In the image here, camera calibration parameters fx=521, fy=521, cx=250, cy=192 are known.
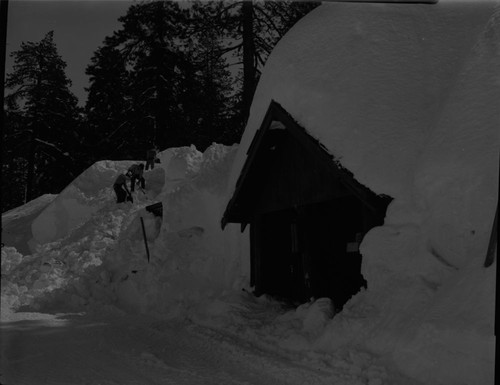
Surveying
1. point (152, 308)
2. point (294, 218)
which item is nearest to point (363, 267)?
point (294, 218)

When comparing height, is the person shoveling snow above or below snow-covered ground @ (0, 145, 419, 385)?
above

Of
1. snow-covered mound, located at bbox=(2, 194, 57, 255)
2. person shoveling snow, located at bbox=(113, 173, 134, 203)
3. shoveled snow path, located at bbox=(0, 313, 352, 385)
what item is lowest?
shoveled snow path, located at bbox=(0, 313, 352, 385)

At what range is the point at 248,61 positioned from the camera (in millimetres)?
10023

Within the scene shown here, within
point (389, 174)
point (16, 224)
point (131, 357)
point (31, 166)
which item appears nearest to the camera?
point (31, 166)

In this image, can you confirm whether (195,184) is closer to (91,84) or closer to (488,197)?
(488,197)

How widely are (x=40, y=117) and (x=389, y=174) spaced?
4766mm

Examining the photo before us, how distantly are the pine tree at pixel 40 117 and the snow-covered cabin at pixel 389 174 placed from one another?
3.16m

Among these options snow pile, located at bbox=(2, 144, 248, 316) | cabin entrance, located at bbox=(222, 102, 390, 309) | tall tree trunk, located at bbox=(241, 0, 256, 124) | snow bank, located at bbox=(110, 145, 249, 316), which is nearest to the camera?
tall tree trunk, located at bbox=(241, 0, 256, 124)

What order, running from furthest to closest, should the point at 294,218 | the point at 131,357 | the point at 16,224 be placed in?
1. the point at 294,218
2. the point at 131,357
3. the point at 16,224

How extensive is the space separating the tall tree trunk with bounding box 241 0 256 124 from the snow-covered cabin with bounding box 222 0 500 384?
384mm

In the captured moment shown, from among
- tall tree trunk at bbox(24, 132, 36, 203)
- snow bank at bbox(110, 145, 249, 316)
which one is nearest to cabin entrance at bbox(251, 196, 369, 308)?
snow bank at bbox(110, 145, 249, 316)

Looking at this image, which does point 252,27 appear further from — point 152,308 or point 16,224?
point 152,308

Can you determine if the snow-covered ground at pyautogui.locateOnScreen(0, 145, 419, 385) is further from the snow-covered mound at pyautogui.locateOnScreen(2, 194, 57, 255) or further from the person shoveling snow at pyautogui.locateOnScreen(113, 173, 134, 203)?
→ the person shoveling snow at pyautogui.locateOnScreen(113, 173, 134, 203)

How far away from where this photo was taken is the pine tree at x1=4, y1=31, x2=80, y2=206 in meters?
3.29
